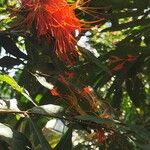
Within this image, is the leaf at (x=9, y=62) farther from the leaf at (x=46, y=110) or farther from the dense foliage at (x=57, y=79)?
the leaf at (x=46, y=110)

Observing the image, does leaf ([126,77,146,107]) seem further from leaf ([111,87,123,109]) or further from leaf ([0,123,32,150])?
leaf ([0,123,32,150])

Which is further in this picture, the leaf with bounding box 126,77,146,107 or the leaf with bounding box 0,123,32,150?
the leaf with bounding box 126,77,146,107

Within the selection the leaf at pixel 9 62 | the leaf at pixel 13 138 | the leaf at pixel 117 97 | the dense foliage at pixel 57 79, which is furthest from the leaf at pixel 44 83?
the leaf at pixel 117 97

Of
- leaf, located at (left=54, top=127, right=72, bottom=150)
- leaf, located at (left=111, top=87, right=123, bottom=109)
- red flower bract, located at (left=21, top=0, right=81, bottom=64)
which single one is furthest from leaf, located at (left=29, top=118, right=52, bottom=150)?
leaf, located at (left=111, top=87, right=123, bottom=109)

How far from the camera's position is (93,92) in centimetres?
147

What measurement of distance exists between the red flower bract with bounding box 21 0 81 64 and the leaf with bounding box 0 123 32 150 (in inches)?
12.8

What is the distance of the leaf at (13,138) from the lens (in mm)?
1145

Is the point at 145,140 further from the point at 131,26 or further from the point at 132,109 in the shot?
the point at 132,109

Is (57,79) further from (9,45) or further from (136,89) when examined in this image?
(136,89)

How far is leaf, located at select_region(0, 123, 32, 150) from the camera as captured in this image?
1.14m

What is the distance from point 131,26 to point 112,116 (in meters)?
0.74

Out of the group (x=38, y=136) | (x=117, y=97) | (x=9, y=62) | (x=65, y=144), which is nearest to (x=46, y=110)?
(x=38, y=136)

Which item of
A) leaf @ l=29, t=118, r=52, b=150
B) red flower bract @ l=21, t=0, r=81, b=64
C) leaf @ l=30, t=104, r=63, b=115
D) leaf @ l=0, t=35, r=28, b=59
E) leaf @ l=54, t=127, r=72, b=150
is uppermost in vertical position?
red flower bract @ l=21, t=0, r=81, b=64

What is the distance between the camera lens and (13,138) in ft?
3.81
